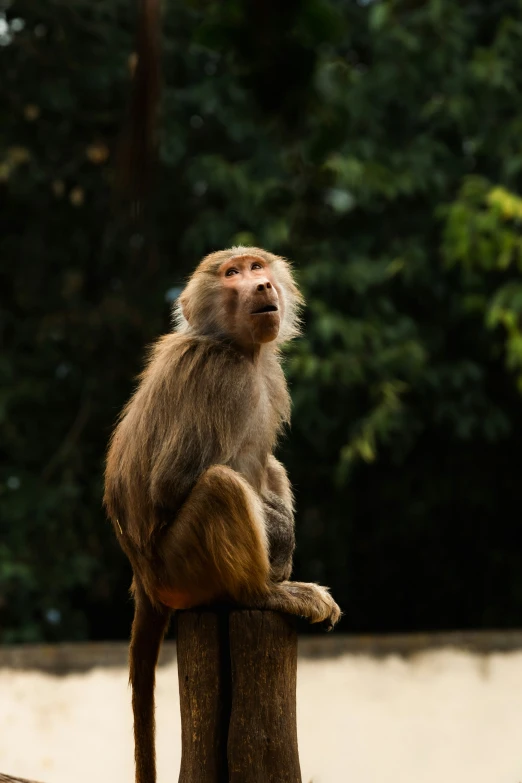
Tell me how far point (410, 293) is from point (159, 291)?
1.93 metres

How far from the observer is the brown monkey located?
304cm

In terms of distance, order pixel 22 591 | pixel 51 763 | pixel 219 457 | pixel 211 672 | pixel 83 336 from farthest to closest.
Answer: pixel 83 336 < pixel 22 591 < pixel 51 763 < pixel 219 457 < pixel 211 672

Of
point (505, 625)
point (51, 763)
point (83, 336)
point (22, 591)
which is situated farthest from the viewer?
point (505, 625)

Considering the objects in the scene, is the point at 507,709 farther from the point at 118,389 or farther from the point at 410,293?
the point at 118,389

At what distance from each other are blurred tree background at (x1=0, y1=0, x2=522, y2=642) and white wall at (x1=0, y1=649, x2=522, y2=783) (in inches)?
85.7

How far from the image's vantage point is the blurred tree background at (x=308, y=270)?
7160mm

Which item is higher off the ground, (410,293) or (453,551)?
(410,293)

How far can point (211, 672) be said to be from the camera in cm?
292

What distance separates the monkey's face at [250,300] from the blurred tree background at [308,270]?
3245 mm

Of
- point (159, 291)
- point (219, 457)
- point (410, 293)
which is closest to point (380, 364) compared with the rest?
point (410, 293)

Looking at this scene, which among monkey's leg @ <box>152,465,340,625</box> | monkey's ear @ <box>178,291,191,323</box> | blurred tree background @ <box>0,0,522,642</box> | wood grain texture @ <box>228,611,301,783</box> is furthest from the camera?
blurred tree background @ <box>0,0,522,642</box>

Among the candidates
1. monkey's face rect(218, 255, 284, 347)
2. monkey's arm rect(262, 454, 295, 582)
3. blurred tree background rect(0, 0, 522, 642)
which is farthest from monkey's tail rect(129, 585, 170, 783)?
blurred tree background rect(0, 0, 522, 642)

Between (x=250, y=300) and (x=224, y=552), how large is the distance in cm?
78

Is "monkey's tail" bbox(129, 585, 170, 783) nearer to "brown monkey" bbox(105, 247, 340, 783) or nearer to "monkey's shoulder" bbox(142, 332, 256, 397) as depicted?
"brown monkey" bbox(105, 247, 340, 783)
